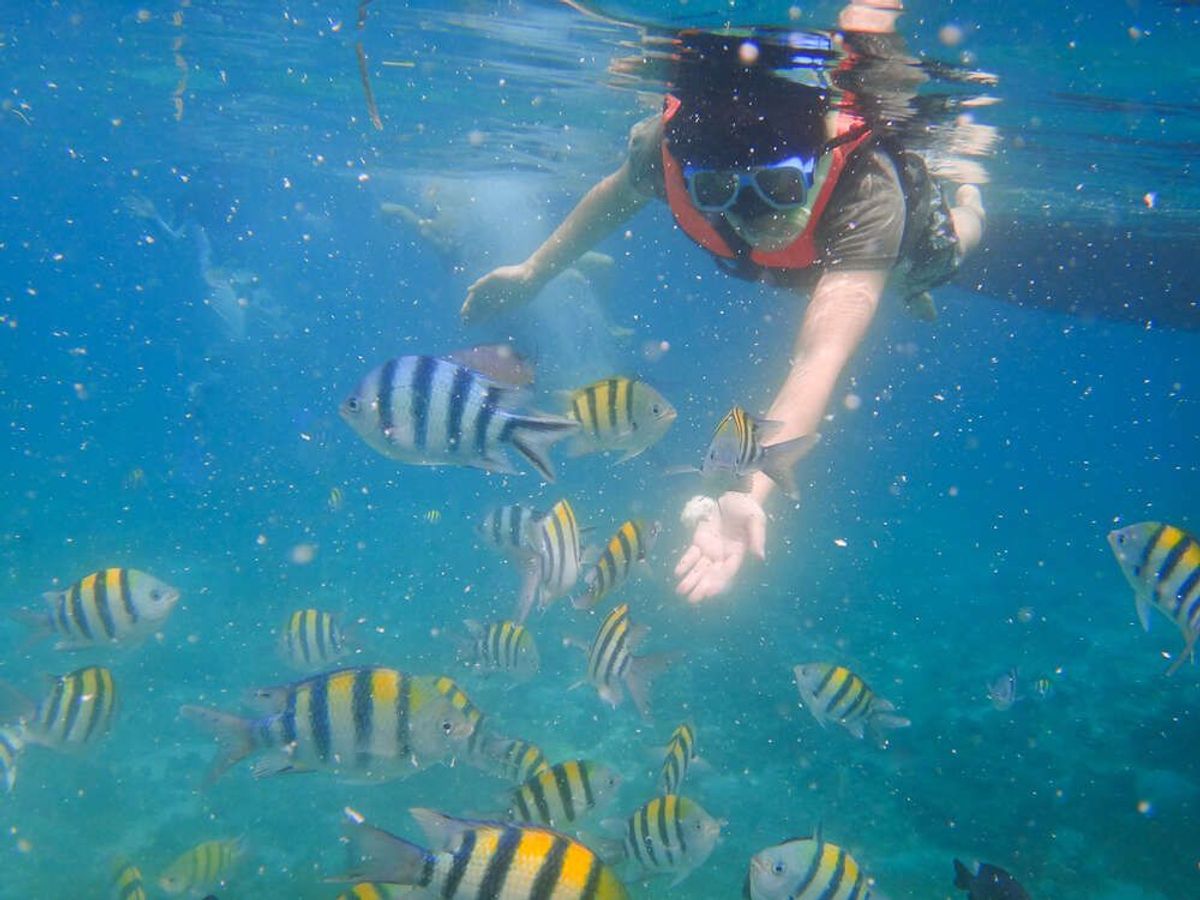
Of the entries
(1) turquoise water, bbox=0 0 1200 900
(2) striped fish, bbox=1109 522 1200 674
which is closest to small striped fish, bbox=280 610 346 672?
(1) turquoise water, bbox=0 0 1200 900

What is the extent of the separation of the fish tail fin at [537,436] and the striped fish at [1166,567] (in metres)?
3.75

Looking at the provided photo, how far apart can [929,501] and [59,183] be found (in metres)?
59.9

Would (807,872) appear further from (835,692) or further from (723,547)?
(835,692)

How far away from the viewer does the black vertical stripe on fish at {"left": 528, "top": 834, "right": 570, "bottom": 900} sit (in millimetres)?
2268

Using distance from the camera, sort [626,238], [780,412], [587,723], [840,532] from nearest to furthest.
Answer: [780,412]
[587,723]
[840,532]
[626,238]

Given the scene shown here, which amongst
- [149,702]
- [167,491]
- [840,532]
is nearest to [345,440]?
[167,491]

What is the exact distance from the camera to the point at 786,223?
5121 millimetres

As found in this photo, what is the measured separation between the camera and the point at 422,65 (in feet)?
57.3

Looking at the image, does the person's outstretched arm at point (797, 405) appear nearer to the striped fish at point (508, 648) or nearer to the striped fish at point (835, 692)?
the striped fish at point (835, 692)

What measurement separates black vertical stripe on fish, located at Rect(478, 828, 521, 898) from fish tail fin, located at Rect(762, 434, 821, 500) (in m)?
2.08

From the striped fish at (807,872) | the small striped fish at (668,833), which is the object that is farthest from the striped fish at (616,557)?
the striped fish at (807,872)

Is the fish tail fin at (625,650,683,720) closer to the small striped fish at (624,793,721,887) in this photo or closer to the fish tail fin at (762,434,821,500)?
the small striped fish at (624,793,721,887)

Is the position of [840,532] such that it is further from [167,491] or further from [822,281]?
[167,491]

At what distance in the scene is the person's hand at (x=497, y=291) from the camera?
7.11 m
